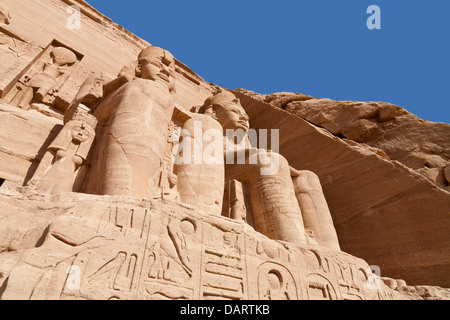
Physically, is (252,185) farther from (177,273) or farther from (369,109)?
(369,109)

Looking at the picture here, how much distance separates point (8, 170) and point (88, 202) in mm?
1122

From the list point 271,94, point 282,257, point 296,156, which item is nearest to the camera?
point 282,257

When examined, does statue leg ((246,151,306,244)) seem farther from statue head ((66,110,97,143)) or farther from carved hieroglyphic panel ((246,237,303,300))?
statue head ((66,110,97,143))

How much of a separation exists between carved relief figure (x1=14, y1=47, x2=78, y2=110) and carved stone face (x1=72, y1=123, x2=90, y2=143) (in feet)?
3.70

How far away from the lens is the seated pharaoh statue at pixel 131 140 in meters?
2.63

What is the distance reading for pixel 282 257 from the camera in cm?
266

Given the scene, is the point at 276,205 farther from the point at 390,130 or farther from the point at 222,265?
the point at 390,130

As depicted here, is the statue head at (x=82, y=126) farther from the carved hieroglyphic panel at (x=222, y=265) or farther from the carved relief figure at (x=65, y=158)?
the carved hieroglyphic panel at (x=222, y=265)

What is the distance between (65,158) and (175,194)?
1.02m

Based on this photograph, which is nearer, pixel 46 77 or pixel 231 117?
pixel 46 77

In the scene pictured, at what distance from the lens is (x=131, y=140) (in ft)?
9.18

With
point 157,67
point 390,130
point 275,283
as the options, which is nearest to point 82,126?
point 157,67

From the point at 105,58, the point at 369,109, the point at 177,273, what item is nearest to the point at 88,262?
the point at 177,273

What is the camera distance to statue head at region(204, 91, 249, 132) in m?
5.03
